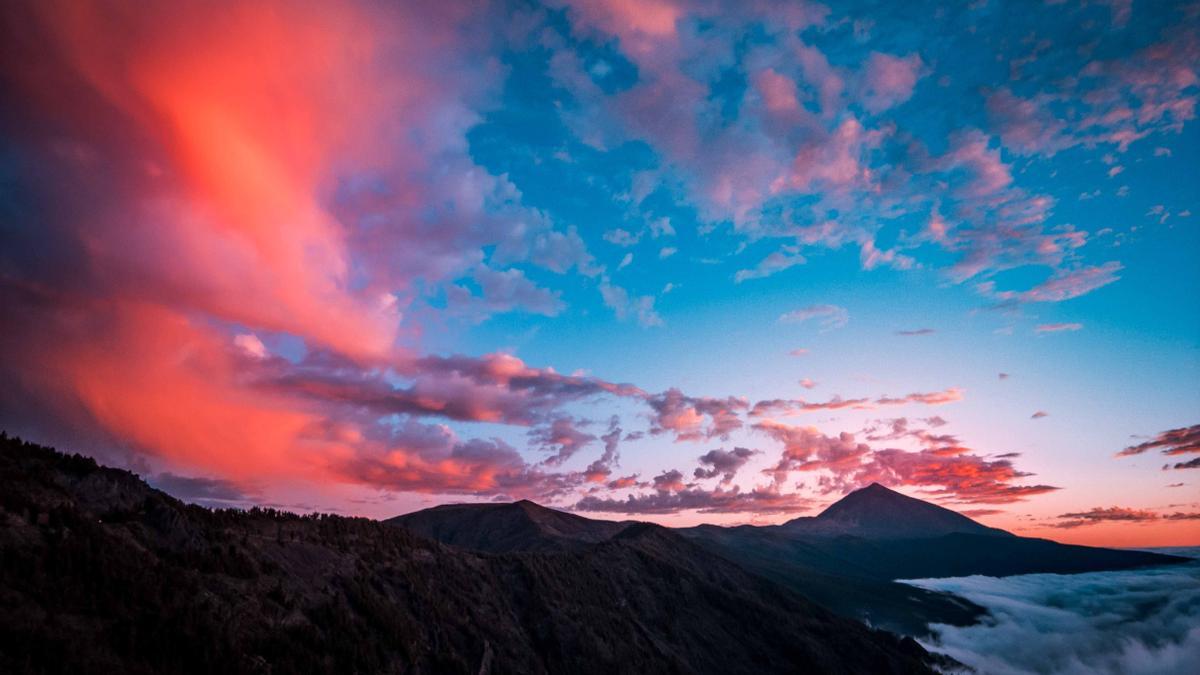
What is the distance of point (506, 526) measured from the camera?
149 meters

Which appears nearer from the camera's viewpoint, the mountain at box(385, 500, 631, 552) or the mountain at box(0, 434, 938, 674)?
the mountain at box(0, 434, 938, 674)

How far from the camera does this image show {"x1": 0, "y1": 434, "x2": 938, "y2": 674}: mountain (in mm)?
22406

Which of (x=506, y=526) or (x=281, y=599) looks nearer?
(x=281, y=599)

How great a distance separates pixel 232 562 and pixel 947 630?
738ft

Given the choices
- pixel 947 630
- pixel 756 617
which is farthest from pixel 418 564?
pixel 947 630

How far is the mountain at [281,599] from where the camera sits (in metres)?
22.4

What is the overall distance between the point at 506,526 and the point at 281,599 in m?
119

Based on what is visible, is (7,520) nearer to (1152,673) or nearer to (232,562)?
(232,562)

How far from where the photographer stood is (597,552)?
346 feet

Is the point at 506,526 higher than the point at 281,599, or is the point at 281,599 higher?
the point at 506,526

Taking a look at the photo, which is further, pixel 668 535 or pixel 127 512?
pixel 668 535

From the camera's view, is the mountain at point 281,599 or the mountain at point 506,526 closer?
the mountain at point 281,599

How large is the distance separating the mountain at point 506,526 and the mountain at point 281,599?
4490 cm

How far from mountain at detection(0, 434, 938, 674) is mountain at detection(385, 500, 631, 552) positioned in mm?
44902
